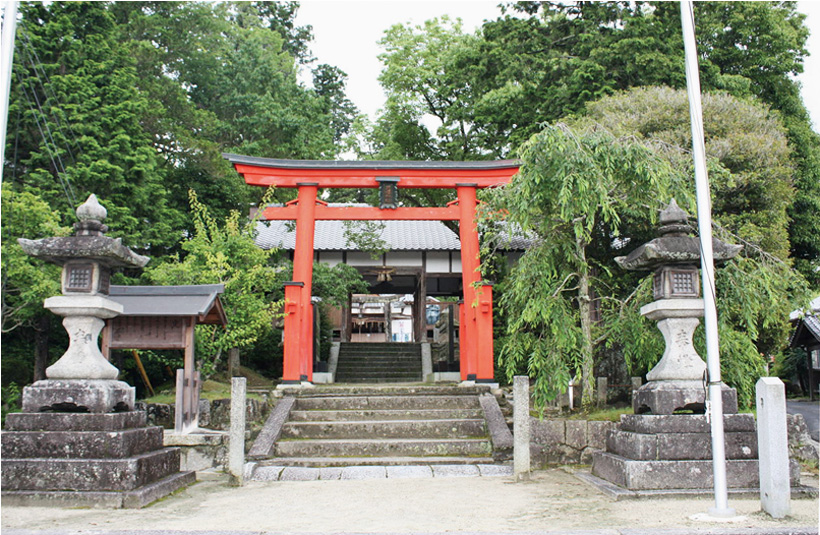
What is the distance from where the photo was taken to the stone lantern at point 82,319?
21.8 ft

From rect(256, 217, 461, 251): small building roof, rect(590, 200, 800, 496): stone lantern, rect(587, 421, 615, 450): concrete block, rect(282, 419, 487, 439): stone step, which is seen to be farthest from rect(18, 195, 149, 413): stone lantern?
rect(256, 217, 461, 251): small building roof

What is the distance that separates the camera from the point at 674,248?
676 centimetres

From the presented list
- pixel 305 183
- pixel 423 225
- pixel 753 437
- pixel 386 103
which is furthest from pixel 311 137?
pixel 753 437

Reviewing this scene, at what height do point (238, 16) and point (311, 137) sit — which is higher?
point (238, 16)

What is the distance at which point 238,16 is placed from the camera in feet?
105

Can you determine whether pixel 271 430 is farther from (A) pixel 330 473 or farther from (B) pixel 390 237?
(B) pixel 390 237

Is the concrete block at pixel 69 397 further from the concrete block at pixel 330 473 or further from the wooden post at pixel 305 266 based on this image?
the wooden post at pixel 305 266

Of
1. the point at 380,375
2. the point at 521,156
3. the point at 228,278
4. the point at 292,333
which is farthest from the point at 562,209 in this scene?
the point at 380,375

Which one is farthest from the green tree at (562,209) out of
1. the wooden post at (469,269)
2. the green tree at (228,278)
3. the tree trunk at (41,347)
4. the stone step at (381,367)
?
the tree trunk at (41,347)

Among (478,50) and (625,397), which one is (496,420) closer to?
(625,397)

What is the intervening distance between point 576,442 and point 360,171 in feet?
22.1

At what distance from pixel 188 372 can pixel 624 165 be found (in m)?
6.91

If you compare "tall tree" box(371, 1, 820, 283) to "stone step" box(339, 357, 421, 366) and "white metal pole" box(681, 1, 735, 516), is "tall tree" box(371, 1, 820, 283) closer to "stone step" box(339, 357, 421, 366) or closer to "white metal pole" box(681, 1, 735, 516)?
"stone step" box(339, 357, 421, 366)

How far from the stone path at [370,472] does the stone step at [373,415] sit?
6.00ft
